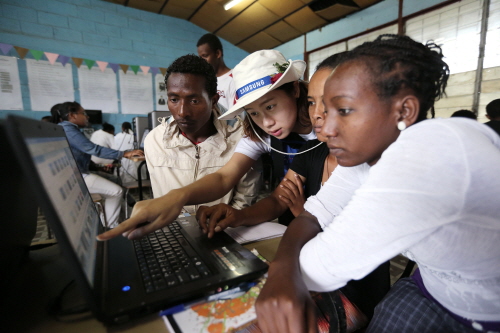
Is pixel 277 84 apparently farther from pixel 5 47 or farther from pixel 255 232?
pixel 5 47

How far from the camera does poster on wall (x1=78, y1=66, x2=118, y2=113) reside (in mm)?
4840

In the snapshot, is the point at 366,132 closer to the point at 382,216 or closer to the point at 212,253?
the point at 382,216

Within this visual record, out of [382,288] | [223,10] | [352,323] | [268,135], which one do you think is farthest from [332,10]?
[352,323]

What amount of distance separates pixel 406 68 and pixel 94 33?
5.77 metres

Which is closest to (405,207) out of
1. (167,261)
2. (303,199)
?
(167,261)

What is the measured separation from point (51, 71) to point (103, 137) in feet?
5.46

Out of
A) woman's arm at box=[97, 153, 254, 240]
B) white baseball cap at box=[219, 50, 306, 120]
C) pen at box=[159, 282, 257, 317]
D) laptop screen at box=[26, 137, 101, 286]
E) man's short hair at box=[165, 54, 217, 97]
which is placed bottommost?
pen at box=[159, 282, 257, 317]

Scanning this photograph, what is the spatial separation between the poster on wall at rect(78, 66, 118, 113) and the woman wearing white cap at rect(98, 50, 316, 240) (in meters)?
4.74

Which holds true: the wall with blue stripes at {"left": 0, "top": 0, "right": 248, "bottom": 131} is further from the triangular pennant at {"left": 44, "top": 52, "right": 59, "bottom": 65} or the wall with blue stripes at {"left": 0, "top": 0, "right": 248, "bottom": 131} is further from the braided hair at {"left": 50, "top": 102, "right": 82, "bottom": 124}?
the braided hair at {"left": 50, "top": 102, "right": 82, "bottom": 124}

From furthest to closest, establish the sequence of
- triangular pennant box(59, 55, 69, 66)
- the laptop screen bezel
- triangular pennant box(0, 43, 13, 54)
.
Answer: triangular pennant box(59, 55, 69, 66)
triangular pennant box(0, 43, 13, 54)
the laptop screen bezel

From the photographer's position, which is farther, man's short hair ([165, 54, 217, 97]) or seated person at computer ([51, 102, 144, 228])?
seated person at computer ([51, 102, 144, 228])

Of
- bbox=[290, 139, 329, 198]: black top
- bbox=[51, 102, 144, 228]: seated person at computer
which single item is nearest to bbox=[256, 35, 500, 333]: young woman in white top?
bbox=[290, 139, 329, 198]: black top

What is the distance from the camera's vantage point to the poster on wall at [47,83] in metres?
4.45

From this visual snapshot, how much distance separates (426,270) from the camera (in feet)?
1.99
